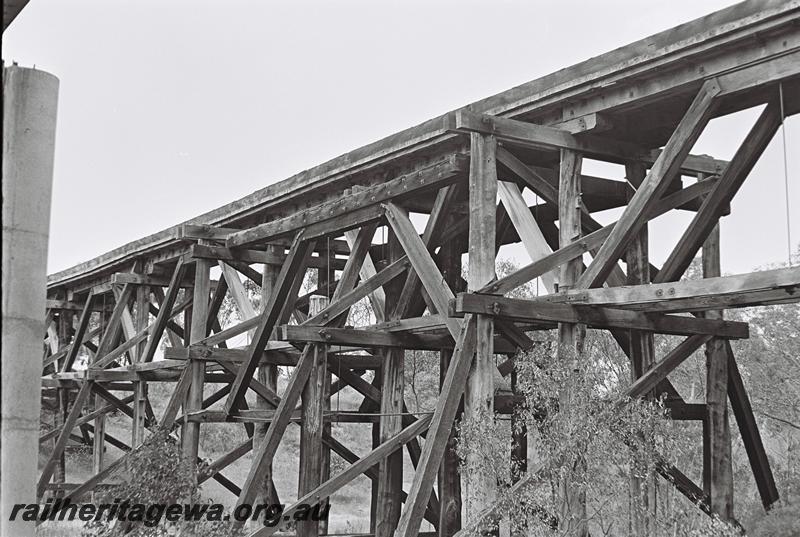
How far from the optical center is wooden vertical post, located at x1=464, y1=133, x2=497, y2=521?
781cm

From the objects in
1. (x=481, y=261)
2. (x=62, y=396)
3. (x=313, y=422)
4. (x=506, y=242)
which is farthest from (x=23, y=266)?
(x=62, y=396)

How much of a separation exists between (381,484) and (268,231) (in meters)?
3.40

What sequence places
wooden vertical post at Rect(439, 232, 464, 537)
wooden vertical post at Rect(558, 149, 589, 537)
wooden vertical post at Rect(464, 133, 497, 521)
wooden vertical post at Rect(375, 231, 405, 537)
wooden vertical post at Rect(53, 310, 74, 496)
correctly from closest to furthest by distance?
wooden vertical post at Rect(558, 149, 589, 537) < wooden vertical post at Rect(464, 133, 497, 521) < wooden vertical post at Rect(439, 232, 464, 537) < wooden vertical post at Rect(375, 231, 405, 537) < wooden vertical post at Rect(53, 310, 74, 496)

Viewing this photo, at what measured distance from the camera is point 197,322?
13.2m

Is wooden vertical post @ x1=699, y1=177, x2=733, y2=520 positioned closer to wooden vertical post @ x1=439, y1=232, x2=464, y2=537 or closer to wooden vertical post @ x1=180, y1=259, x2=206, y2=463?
wooden vertical post @ x1=439, y1=232, x2=464, y2=537

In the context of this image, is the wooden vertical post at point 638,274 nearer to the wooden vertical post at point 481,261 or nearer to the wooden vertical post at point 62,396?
the wooden vertical post at point 481,261

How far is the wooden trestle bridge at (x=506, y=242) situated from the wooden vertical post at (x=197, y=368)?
29 mm

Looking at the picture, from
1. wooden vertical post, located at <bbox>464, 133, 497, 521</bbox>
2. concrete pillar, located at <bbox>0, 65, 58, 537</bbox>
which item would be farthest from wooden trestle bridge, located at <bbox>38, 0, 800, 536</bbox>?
concrete pillar, located at <bbox>0, 65, 58, 537</bbox>

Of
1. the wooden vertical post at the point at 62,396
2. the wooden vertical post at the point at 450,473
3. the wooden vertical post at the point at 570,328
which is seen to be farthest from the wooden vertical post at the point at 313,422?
the wooden vertical post at the point at 62,396

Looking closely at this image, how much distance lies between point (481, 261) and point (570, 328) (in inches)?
36.9

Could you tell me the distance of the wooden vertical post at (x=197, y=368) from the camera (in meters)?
12.8

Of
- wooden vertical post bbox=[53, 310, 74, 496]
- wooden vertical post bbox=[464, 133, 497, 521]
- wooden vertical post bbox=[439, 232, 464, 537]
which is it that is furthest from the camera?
wooden vertical post bbox=[53, 310, 74, 496]

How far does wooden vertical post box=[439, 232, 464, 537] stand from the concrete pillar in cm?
823

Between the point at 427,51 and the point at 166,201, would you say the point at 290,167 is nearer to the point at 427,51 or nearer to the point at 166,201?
the point at 166,201
